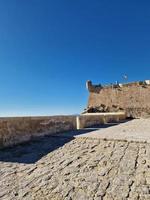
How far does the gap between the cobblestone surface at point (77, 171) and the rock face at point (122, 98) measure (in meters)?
14.1

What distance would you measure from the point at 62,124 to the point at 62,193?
16.3 feet

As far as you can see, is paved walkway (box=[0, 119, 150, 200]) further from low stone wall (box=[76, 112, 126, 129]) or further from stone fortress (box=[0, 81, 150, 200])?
low stone wall (box=[76, 112, 126, 129])

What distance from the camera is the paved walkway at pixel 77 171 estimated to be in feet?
9.35

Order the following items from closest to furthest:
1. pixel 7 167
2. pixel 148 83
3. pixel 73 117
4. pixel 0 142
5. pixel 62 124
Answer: pixel 7 167 < pixel 0 142 < pixel 62 124 < pixel 73 117 < pixel 148 83

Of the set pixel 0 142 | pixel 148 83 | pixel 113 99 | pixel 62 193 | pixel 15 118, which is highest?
pixel 148 83

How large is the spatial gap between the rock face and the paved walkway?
555 inches

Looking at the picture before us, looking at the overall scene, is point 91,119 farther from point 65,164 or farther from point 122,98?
point 122,98

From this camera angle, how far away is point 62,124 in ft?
25.7

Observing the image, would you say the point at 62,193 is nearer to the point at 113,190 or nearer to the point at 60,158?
the point at 113,190

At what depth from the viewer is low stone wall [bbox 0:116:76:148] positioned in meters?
5.14

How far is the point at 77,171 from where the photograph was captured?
11.9 feet

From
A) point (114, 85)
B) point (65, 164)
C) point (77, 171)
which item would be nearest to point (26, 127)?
point (65, 164)

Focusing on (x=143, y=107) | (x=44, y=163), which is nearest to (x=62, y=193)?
(x=44, y=163)

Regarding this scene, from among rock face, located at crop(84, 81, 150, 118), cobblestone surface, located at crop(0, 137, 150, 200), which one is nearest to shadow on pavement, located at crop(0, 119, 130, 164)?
cobblestone surface, located at crop(0, 137, 150, 200)
